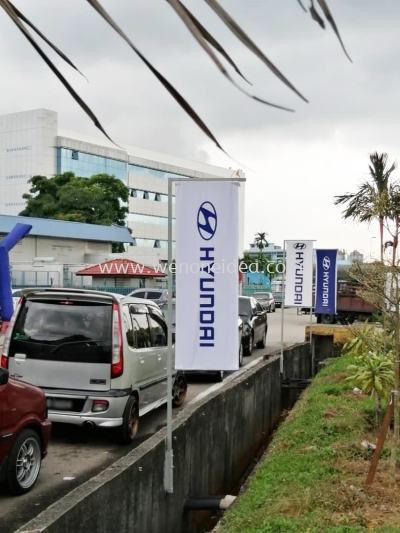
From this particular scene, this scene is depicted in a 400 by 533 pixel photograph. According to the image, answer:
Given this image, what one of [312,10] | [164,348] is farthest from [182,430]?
[312,10]

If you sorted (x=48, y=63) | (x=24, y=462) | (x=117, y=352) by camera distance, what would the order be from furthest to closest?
(x=117, y=352), (x=24, y=462), (x=48, y=63)

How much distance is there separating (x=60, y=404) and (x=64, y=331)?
0.83 m

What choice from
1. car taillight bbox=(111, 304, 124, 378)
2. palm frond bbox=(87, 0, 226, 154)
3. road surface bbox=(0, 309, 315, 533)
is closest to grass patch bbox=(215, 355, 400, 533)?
road surface bbox=(0, 309, 315, 533)

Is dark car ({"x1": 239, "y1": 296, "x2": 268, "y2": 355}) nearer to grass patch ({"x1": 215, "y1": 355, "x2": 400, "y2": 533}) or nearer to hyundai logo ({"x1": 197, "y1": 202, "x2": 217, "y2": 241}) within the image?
grass patch ({"x1": 215, "y1": 355, "x2": 400, "y2": 533})

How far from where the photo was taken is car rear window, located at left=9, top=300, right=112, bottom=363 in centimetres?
740

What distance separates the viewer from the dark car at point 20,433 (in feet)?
18.1

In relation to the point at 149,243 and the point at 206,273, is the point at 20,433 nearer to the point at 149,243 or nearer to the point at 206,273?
the point at 206,273

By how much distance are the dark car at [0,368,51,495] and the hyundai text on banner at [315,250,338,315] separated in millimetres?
11696

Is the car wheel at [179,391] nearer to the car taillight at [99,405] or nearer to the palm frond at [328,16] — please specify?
the car taillight at [99,405]

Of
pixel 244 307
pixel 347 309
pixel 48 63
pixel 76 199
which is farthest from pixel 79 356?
pixel 76 199

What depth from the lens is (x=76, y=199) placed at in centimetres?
5006

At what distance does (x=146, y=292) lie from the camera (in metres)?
23.8

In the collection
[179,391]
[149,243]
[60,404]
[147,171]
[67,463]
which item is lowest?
[67,463]

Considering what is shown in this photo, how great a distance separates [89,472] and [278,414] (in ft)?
22.6
